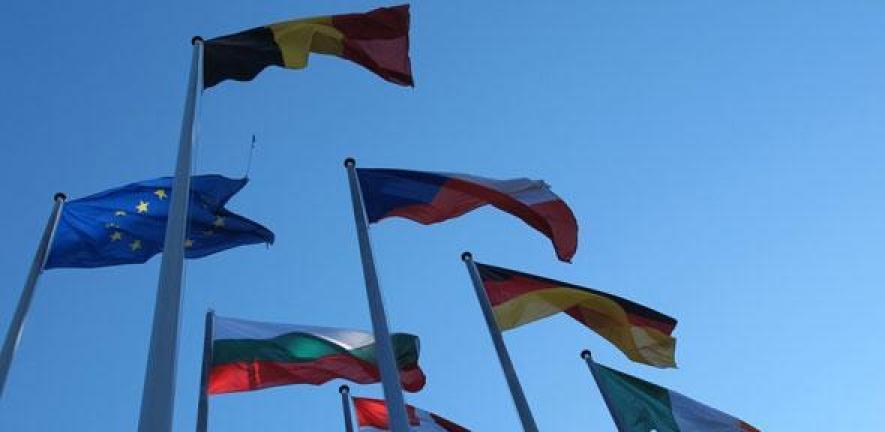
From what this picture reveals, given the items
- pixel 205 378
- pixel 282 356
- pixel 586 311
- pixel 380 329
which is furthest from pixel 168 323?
pixel 586 311

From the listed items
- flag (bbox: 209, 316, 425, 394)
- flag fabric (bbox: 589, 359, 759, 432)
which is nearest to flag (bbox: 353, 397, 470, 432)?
flag (bbox: 209, 316, 425, 394)

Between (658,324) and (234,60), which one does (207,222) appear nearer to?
(234,60)

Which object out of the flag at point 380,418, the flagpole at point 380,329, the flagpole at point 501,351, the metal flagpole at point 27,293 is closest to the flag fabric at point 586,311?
the flagpole at point 501,351

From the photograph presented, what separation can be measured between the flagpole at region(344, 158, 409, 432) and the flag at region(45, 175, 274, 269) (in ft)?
6.00

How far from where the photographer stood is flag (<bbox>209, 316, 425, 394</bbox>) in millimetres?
14344

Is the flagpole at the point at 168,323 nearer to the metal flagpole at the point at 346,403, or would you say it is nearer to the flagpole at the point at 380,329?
the flagpole at the point at 380,329

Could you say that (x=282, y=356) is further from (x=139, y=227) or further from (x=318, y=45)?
(x=318, y=45)

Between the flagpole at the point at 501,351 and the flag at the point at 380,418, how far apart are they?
2.83 metres

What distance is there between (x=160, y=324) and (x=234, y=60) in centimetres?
605

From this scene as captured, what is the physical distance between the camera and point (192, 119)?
10695 millimetres

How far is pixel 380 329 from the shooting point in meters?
11.0

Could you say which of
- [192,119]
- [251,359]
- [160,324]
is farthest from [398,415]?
[251,359]

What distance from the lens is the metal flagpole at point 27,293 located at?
37.1 feet

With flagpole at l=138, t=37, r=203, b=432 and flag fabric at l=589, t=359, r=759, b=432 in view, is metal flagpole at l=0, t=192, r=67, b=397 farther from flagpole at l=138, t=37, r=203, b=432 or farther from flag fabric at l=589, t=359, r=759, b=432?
flag fabric at l=589, t=359, r=759, b=432
